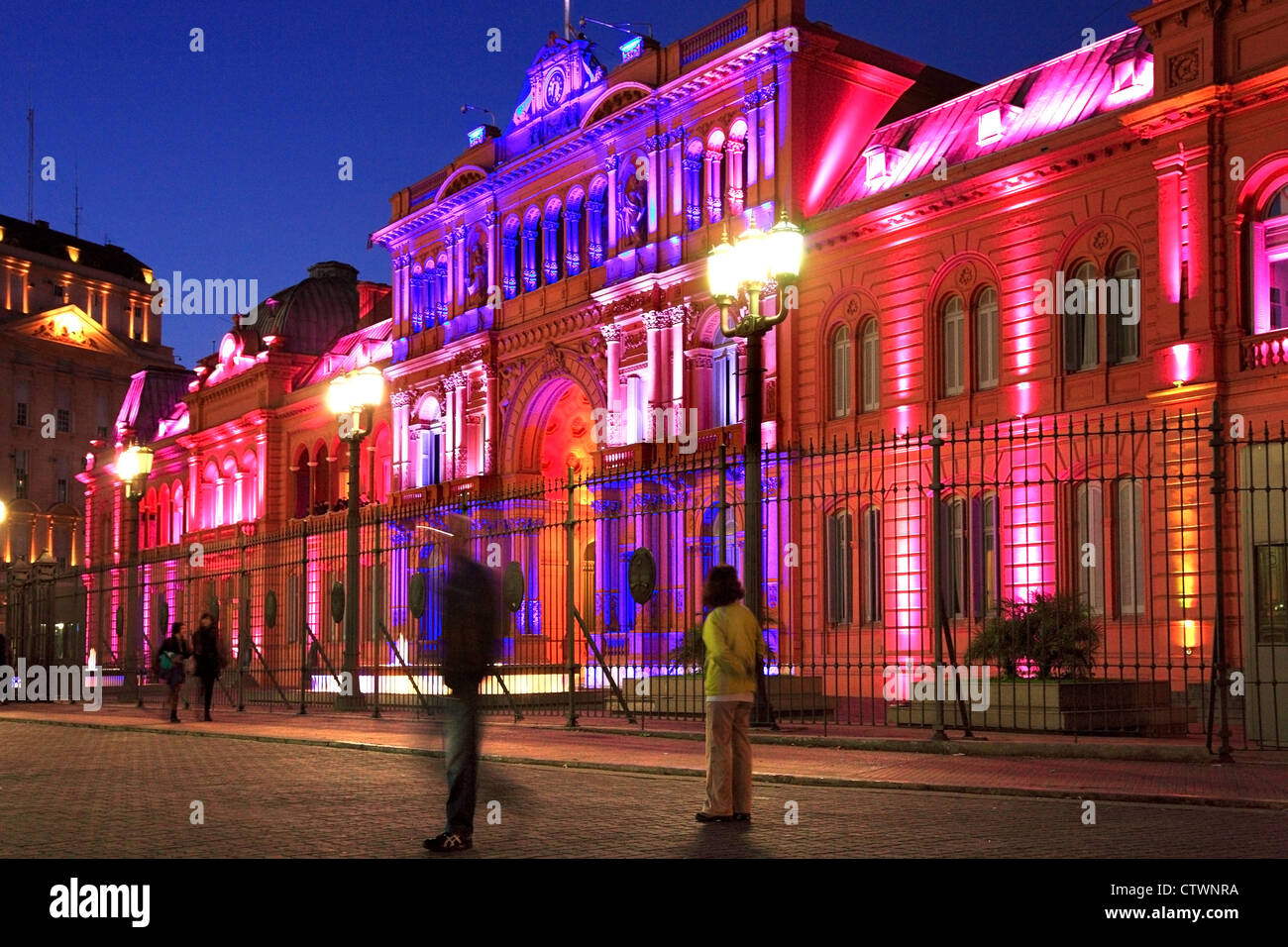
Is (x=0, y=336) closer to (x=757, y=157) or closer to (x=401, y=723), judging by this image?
(x=757, y=157)

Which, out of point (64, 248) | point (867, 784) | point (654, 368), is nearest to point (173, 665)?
point (654, 368)

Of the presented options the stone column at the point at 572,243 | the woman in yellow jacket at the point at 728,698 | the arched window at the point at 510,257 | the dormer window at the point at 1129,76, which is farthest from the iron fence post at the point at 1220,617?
the arched window at the point at 510,257

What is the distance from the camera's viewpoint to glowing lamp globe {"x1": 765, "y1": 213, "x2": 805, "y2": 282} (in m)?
19.4

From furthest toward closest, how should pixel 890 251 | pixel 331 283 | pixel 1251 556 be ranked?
pixel 331 283
pixel 890 251
pixel 1251 556

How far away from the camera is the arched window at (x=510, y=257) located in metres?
46.4

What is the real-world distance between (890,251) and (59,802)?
80.6 feet

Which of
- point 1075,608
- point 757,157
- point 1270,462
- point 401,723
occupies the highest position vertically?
point 757,157

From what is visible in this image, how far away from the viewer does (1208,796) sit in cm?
1223

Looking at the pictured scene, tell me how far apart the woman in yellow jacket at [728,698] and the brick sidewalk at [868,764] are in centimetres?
202

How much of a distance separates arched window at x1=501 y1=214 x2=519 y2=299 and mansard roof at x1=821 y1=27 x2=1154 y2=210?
12.8 m

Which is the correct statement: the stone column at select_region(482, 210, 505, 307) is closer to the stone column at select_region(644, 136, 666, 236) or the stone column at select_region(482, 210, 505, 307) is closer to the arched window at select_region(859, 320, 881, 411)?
the stone column at select_region(644, 136, 666, 236)

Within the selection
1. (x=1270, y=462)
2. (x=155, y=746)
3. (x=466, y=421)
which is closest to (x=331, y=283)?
(x=466, y=421)

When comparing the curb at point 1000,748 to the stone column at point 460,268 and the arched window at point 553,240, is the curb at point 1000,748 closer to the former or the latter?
the arched window at point 553,240
